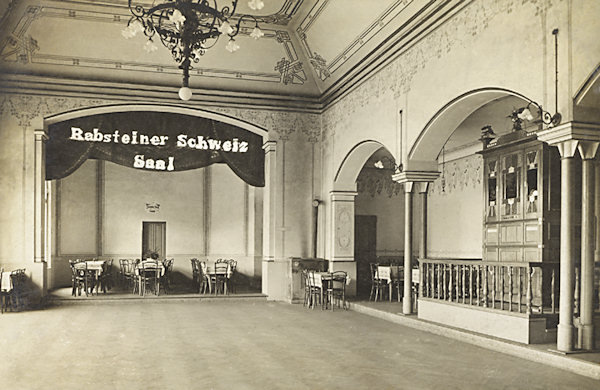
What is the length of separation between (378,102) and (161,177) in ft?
28.9

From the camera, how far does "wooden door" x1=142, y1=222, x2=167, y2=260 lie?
17.7 m

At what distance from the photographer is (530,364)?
690 cm

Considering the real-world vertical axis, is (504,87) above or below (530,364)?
above

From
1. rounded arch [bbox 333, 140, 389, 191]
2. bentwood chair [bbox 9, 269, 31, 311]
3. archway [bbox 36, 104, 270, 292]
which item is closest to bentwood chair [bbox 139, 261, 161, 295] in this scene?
bentwood chair [bbox 9, 269, 31, 311]

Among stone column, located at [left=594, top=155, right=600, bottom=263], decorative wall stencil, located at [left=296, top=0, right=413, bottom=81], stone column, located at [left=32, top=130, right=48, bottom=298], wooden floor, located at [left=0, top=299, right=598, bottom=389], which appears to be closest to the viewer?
wooden floor, located at [left=0, top=299, right=598, bottom=389]

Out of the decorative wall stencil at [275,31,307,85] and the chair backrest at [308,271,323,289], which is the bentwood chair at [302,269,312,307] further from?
the decorative wall stencil at [275,31,307,85]

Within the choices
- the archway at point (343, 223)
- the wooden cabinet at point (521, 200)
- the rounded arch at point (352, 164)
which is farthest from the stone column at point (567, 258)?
the archway at point (343, 223)

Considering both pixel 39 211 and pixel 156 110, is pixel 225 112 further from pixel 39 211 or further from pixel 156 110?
pixel 39 211

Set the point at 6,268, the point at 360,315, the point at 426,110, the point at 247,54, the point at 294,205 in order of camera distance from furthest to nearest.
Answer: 1. the point at 294,205
2. the point at 247,54
3. the point at 6,268
4. the point at 360,315
5. the point at 426,110

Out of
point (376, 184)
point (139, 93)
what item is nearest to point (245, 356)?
point (139, 93)

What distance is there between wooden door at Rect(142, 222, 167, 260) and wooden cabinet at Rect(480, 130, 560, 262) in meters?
10.2

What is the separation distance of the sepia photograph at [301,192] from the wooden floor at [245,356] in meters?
0.06

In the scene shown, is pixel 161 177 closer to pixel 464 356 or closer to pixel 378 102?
pixel 378 102

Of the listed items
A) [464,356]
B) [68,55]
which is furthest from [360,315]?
[68,55]
